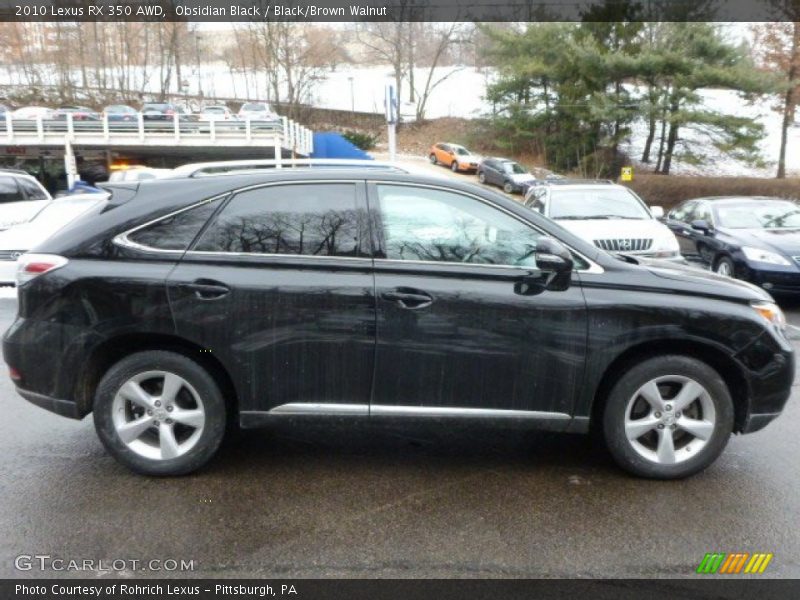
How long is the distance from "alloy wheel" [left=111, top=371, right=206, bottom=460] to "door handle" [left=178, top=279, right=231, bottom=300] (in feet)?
1.59

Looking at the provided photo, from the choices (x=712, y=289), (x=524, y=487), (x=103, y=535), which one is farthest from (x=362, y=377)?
(x=712, y=289)

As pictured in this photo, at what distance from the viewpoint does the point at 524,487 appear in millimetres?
3932

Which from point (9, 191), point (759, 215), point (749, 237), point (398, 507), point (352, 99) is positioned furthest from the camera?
point (352, 99)

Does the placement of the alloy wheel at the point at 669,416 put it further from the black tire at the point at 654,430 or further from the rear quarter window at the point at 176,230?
the rear quarter window at the point at 176,230

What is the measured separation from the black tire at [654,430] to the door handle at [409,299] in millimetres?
1187

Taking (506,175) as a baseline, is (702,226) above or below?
above

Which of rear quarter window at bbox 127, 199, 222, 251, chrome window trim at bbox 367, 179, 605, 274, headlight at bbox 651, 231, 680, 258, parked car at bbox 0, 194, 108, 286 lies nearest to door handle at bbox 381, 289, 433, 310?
chrome window trim at bbox 367, 179, 605, 274

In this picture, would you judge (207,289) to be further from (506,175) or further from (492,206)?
(506,175)

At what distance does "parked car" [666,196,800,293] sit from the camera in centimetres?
886

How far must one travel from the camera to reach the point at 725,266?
9.82 metres

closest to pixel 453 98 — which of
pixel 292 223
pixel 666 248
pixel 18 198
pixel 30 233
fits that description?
pixel 18 198

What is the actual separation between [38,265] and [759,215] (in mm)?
9931

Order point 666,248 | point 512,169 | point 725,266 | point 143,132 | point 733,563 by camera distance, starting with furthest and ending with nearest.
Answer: point 512,169 < point 143,132 < point 725,266 < point 666,248 < point 733,563
